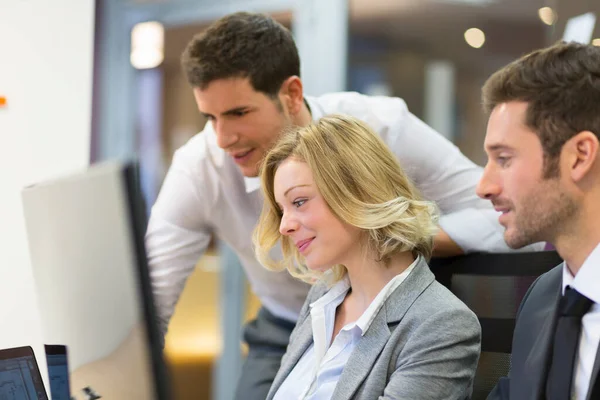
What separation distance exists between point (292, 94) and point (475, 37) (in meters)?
1.21

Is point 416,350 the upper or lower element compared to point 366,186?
lower

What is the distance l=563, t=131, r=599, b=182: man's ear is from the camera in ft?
4.44

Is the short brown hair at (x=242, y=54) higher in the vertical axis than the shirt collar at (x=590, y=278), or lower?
higher

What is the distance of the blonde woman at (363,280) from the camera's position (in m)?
1.55

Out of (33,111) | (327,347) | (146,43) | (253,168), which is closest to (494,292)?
(327,347)

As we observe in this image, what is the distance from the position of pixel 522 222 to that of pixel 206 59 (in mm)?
956

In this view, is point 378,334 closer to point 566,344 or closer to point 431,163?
point 566,344

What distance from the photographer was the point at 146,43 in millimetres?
4105

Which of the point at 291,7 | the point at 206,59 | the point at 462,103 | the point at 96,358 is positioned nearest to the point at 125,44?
the point at 291,7

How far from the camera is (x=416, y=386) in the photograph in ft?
4.93

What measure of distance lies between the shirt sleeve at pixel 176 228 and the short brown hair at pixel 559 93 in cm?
113

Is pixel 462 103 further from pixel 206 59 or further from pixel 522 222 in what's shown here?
pixel 522 222

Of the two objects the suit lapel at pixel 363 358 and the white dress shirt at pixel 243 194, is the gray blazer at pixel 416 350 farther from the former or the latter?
the white dress shirt at pixel 243 194

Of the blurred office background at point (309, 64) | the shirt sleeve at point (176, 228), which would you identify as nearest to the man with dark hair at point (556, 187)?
the blurred office background at point (309, 64)
